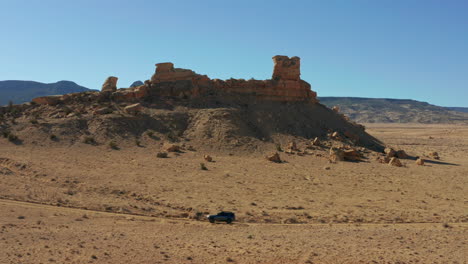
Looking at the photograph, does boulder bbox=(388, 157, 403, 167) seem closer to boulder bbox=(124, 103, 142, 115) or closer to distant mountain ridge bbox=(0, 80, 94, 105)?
boulder bbox=(124, 103, 142, 115)

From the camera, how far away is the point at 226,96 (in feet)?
127

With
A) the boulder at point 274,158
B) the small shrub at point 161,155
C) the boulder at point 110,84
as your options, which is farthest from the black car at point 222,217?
the boulder at point 110,84

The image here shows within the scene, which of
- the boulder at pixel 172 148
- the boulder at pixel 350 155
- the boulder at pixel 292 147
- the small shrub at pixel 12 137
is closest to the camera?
the boulder at pixel 172 148

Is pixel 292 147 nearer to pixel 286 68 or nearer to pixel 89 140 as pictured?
pixel 286 68

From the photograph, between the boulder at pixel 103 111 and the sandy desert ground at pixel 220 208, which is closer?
the sandy desert ground at pixel 220 208

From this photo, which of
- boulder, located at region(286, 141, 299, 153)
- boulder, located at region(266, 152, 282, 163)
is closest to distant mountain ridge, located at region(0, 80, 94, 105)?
boulder, located at region(286, 141, 299, 153)

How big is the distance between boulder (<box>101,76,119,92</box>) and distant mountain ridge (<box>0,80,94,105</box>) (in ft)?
282

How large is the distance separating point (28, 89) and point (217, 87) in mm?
109235

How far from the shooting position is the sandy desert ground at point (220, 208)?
1132 centimetres

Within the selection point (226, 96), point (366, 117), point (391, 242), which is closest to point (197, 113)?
point (226, 96)

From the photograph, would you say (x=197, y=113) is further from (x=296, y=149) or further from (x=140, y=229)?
(x=140, y=229)

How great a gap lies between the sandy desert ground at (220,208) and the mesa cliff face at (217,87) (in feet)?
33.9

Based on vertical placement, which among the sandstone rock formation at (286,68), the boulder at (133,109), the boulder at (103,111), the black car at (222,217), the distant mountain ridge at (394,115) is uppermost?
the distant mountain ridge at (394,115)

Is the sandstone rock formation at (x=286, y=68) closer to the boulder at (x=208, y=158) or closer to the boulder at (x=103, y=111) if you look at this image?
the boulder at (x=208, y=158)
